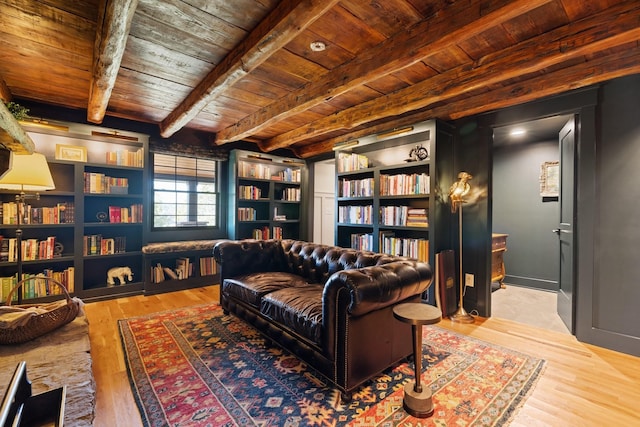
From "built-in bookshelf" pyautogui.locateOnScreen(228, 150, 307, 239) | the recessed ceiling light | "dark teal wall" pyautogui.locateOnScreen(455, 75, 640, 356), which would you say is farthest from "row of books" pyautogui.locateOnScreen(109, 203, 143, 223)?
"dark teal wall" pyautogui.locateOnScreen(455, 75, 640, 356)

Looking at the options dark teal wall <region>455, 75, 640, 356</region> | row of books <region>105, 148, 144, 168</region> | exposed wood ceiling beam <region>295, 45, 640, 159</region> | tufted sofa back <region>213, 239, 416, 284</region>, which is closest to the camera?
exposed wood ceiling beam <region>295, 45, 640, 159</region>

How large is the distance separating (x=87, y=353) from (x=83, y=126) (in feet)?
10.2

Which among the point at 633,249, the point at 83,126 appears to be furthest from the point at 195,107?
the point at 633,249

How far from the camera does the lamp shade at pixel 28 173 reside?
224 centimetres

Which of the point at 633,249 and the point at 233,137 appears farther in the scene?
the point at 233,137

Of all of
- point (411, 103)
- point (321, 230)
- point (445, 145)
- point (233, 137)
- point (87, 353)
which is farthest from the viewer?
point (321, 230)

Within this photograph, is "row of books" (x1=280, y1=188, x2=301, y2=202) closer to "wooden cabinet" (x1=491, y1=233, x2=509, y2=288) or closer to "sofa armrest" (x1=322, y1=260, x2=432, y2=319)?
"wooden cabinet" (x1=491, y1=233, x2=509, y2=288)

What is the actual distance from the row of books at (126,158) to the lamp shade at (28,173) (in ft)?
4.56

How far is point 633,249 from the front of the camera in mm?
2424

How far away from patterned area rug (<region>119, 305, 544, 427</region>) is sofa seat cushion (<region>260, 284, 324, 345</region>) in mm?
322

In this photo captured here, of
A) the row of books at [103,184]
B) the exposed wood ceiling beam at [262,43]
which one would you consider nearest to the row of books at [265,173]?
the row of books at [103,184]

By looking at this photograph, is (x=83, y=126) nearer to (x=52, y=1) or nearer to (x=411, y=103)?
(x=52, y=1)

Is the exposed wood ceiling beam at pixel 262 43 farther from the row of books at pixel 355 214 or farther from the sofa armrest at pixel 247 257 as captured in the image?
the row of books at pixel 355 214

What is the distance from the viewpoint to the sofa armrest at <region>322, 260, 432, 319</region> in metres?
1.69
